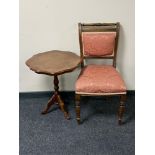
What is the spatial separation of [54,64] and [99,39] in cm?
61

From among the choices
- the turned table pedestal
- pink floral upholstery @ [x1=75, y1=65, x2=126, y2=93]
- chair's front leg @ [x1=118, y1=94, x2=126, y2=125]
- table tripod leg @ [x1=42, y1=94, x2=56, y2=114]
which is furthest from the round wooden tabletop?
chair's front leg @ [x1=118, y1=94, x2=126, y2=125]

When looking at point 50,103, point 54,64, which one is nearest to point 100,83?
point 54,64

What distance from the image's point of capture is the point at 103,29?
2.94 m

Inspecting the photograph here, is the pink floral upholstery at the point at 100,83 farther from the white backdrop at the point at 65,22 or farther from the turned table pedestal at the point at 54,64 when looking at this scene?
the white backdrop at the point at 65,22

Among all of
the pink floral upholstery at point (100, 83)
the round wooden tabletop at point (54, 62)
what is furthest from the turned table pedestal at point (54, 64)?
the pink floral upholstery at point (100, 83)

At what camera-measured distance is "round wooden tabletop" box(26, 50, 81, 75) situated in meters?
2.55

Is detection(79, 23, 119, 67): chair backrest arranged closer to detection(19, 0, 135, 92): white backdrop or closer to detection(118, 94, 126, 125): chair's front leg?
detection(19, 0, 135, 92): white backdrop

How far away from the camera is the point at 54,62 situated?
8.95 ft

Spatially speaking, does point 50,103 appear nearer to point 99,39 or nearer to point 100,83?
point 100,83

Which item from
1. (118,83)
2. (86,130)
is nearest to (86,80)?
(118,83)

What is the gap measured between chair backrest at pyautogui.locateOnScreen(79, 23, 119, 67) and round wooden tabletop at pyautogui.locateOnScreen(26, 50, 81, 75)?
0.18 metres
